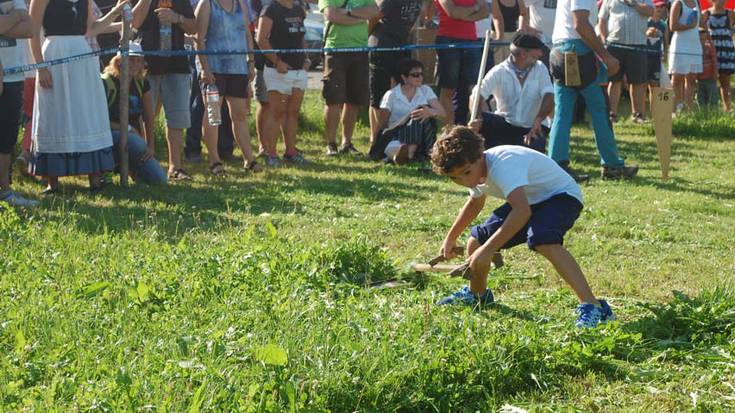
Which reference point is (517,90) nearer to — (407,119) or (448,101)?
(407,119)

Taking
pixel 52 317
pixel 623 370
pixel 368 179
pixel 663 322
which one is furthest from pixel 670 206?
pixel 52 317

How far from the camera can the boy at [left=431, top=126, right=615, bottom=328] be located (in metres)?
5.62

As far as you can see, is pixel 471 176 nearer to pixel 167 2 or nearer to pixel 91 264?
pixel 91 264

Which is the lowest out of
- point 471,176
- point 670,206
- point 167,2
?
point 670,206

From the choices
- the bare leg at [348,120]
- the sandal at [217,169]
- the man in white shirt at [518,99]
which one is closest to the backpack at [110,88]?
the sandal at [217,169]

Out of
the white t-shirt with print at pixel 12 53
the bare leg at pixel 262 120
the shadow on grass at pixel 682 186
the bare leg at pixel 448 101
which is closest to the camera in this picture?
the white t-shirt with print at pixel 12 53

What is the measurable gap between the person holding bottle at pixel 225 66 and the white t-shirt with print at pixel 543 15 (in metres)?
3.91

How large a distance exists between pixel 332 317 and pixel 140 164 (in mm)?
4968

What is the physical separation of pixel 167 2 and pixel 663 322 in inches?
239

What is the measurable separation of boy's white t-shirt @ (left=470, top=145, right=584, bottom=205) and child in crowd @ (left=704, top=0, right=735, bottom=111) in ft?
35.6

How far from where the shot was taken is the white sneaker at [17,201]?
8.57 metres

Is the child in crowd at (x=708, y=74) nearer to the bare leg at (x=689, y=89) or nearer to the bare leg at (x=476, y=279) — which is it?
the bare leg at (x=689, y=89)

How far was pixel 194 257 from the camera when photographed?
630cm

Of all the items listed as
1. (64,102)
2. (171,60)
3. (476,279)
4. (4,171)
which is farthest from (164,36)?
(476,279)
